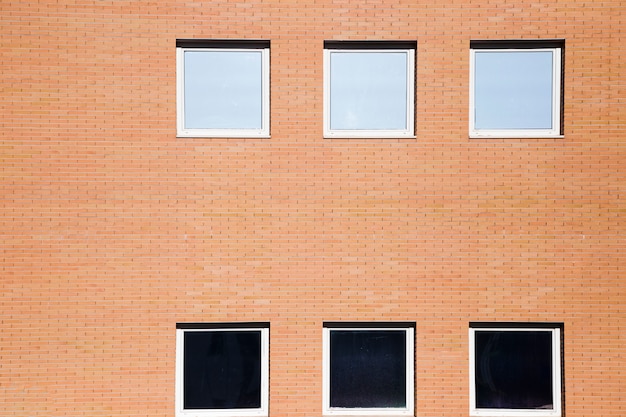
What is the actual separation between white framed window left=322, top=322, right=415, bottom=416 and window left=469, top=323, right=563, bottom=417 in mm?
949

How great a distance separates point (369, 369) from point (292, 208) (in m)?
2.43

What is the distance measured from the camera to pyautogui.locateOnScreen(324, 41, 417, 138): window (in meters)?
7.27

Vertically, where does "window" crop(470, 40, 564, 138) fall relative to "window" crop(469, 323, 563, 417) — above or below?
above

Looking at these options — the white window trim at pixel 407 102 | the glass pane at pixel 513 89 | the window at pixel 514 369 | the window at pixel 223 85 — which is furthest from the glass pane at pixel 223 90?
the window at pixel 514 369

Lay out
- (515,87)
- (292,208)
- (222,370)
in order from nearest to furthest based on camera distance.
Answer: (292,208), (222,370), (515,87)

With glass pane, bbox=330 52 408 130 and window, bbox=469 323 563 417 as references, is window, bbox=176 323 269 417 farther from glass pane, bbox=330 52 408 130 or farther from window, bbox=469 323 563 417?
glass pane, bbox=330 52 408 130

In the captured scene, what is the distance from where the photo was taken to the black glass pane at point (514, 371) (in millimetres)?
7180

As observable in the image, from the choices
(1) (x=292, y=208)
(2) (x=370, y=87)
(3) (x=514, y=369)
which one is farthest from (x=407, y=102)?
(3) (x=514, y=369)

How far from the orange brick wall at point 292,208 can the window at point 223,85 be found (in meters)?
0.19

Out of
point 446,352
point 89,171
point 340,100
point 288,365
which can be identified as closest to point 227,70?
point 340,100

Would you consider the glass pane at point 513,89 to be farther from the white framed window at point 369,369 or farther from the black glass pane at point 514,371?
the white framed window at point 369,369

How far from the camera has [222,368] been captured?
718 cm

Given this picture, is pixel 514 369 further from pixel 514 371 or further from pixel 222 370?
pixel 222 370

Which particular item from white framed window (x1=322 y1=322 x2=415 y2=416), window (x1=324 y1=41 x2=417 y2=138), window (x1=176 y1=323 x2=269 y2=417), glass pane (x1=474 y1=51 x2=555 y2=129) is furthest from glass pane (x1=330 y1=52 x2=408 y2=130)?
window (x1=176 y1=323 x2=269 y2=417)
